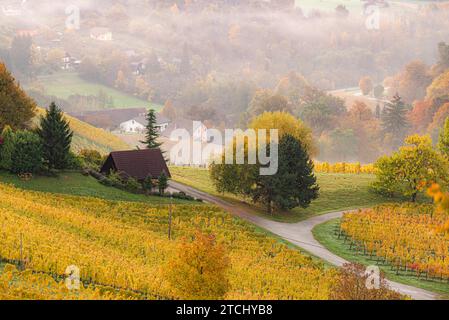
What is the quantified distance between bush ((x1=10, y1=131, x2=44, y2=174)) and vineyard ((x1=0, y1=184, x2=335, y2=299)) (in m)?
4.57

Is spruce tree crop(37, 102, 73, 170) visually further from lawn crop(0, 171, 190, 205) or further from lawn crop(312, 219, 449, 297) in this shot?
lawn crop(312, 219, 449, 297)

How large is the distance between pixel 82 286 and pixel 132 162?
3386cm

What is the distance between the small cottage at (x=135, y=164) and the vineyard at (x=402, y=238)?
18.1 metres

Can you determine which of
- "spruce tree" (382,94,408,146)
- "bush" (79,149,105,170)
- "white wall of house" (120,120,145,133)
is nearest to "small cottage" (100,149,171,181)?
"bush" (79,149,105,170)

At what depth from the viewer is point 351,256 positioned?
173ft

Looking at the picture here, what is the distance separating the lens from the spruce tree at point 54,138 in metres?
60.8

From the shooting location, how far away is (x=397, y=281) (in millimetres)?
46375

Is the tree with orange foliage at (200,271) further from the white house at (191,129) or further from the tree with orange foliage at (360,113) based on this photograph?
the tree with orange foliage at (360,113)

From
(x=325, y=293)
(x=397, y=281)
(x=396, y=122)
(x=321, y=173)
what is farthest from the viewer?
(x=396, y=122)

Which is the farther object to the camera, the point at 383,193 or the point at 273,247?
the point at 383,193

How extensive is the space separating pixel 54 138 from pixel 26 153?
3692 mm

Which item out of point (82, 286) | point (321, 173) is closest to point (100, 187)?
point (82, 286)

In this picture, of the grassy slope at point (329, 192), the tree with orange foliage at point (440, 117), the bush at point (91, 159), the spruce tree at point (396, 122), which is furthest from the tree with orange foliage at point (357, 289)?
the spruce tree at point (396, 122)
